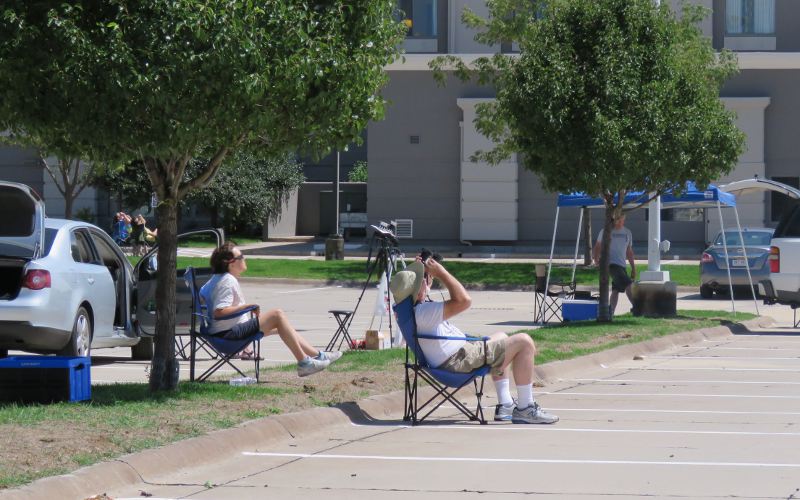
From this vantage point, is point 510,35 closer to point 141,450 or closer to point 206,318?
point 206,318

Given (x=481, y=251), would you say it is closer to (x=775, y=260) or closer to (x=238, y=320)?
(x=775, y=260)

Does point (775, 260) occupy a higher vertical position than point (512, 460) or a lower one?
higher

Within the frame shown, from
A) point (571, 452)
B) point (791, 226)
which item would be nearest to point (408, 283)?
point (571, 452)

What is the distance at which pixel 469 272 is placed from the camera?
3541 cm

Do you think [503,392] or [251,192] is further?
[251,192]

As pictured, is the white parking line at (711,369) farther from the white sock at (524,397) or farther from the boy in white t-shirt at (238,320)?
the white sock at (524,397)

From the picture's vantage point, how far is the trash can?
40.4 metres

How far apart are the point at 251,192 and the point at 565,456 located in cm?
4446

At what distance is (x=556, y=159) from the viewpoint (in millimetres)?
20500

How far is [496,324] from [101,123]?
13223 mm

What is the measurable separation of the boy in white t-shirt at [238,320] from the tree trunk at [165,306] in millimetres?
605

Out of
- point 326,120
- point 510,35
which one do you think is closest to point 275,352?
point 326,120

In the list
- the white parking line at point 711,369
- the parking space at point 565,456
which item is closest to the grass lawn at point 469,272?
the white parking line at point 711,369

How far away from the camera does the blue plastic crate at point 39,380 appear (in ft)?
33.4
